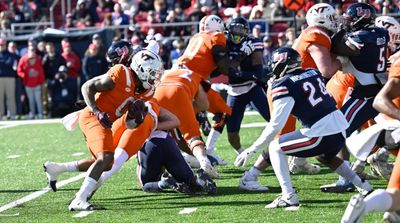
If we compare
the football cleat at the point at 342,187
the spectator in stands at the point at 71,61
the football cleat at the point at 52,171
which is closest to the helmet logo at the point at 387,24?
the football cleat at the point at 342,187

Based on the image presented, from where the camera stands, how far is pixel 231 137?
11.1 m

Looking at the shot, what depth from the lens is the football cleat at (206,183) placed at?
8602 mm

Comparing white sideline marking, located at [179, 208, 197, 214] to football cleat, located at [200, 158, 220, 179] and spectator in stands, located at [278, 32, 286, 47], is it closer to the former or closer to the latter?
football cleat, located at [200, 158, 220, 179]

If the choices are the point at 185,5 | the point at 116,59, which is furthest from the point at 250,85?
the point at 185,5

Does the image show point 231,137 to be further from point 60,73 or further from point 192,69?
point 60,73

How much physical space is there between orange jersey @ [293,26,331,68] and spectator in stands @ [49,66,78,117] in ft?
33.0

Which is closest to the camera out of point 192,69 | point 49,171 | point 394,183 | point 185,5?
point 394,183

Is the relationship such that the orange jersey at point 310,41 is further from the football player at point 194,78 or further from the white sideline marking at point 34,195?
the white sideline marking at point 34,195

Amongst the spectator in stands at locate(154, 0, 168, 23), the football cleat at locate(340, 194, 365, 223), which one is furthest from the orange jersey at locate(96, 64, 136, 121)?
the spectator in stands at locate(154, 0, 168, 23)

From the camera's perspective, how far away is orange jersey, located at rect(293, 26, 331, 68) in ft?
29.1

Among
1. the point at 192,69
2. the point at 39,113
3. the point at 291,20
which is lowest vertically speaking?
the point at 39,113

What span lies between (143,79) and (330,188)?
1.90 m

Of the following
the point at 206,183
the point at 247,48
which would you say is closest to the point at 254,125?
the point at 247,48

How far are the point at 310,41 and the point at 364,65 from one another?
53 cm
